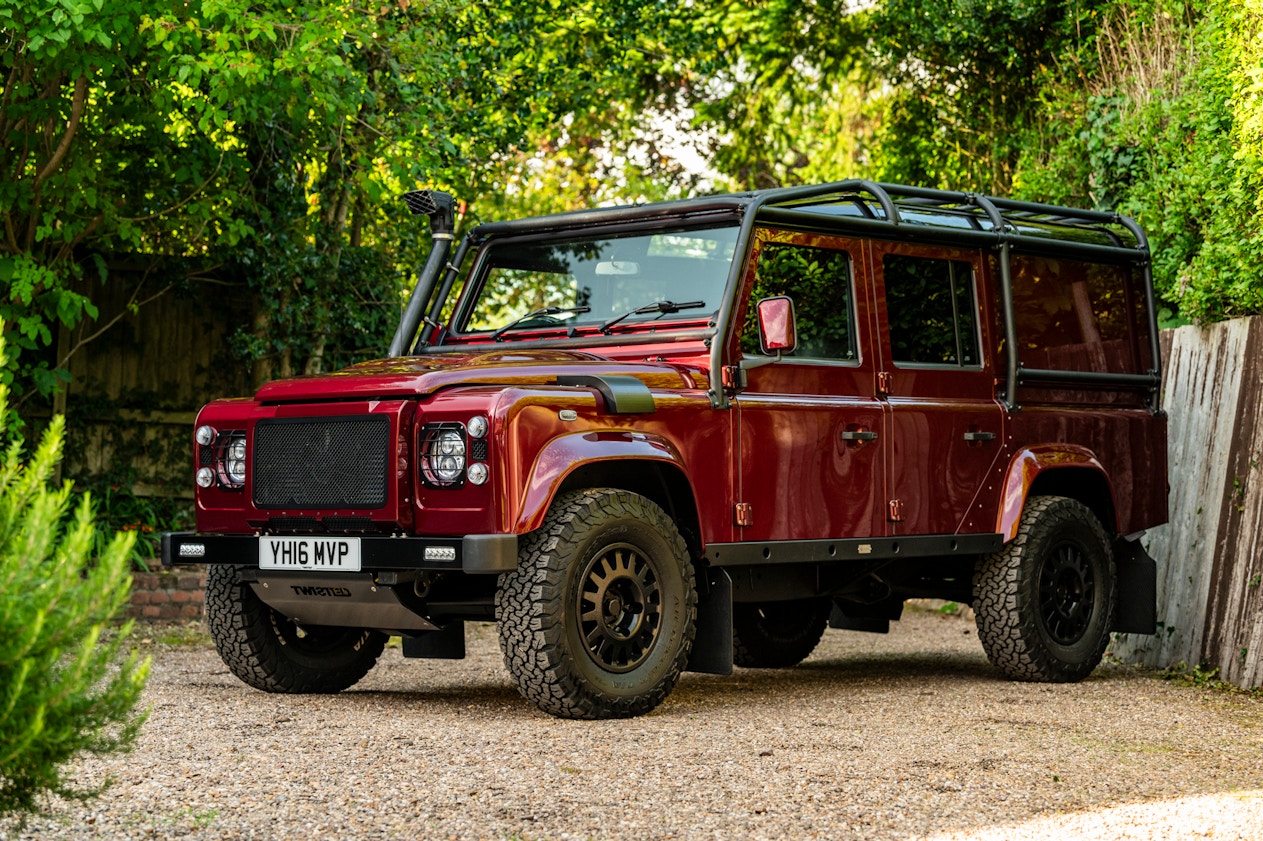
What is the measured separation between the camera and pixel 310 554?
673 cm

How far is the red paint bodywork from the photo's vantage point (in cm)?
647

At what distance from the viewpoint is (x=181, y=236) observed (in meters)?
12.5

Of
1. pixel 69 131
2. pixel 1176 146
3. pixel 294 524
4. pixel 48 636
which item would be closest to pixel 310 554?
pixel 294 524

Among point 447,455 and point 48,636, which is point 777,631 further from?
point 48,636

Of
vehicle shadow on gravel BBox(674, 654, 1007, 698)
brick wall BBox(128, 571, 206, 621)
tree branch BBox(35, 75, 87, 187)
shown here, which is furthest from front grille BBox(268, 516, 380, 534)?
brick wall BBox(128, 571, 206, 621)

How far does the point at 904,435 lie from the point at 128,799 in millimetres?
4398

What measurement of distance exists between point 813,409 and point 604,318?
112 centimetres

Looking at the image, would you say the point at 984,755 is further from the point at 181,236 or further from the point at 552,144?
the point at 552,144

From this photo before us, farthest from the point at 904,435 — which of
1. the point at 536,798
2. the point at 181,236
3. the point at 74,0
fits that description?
the point at 181,236

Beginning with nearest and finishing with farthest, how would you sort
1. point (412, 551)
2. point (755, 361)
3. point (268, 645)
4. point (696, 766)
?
point (696, 766) → point (412, 551) → point (755, 361) → point (268, 645)

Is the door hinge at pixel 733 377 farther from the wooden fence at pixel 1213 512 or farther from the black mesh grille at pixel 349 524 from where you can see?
the wooden fence at pixel 1213 512

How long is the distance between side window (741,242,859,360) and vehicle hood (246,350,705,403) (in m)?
0.67

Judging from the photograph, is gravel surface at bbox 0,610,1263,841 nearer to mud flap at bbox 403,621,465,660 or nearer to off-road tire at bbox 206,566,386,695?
off-road tire at bbox 206,566,386,695

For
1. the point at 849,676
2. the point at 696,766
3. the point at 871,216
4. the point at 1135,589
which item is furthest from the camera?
the point at 1135,589
